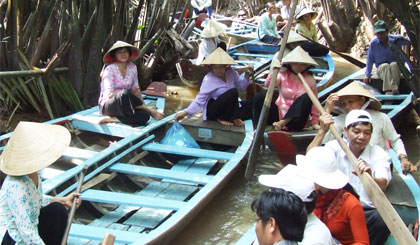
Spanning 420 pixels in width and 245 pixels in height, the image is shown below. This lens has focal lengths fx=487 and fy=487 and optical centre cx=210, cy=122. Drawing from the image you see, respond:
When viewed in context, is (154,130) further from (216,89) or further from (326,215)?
(326,215)

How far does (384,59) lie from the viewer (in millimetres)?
6094

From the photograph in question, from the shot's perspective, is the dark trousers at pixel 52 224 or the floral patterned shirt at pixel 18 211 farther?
the dark trousers at pixel 52 224

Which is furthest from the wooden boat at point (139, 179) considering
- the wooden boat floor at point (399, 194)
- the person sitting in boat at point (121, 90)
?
the wooden boat floor at point (399, 194)

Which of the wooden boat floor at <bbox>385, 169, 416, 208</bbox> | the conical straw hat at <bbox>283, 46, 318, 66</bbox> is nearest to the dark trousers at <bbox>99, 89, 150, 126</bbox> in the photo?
the conical straw hat at <bbox>283, 46, 318, 66</bbox>

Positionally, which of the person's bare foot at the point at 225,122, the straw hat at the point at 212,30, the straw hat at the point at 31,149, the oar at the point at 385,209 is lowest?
the person's bare foot at the point at 225,122

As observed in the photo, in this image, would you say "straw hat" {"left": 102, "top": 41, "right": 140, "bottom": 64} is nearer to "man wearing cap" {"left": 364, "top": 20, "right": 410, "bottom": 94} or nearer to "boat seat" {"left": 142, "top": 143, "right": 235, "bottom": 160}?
"boat seat" {"left": 142, "top": 143, "right": 235, "bottom": 160}

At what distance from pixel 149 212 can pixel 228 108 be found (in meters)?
1.61

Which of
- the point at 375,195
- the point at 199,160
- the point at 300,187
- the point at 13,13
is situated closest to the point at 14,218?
the point at 300,187

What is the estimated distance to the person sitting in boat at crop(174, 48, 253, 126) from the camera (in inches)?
188

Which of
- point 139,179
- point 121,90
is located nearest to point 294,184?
point 139,179

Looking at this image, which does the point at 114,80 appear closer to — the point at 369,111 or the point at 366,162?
the point at 369,111

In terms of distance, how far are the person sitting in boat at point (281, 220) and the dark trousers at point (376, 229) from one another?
1060mm

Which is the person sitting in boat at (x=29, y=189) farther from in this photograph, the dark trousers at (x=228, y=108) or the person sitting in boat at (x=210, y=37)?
the person sitting in boat at (x=210, y=37)

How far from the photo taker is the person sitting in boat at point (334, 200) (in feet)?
7.68
